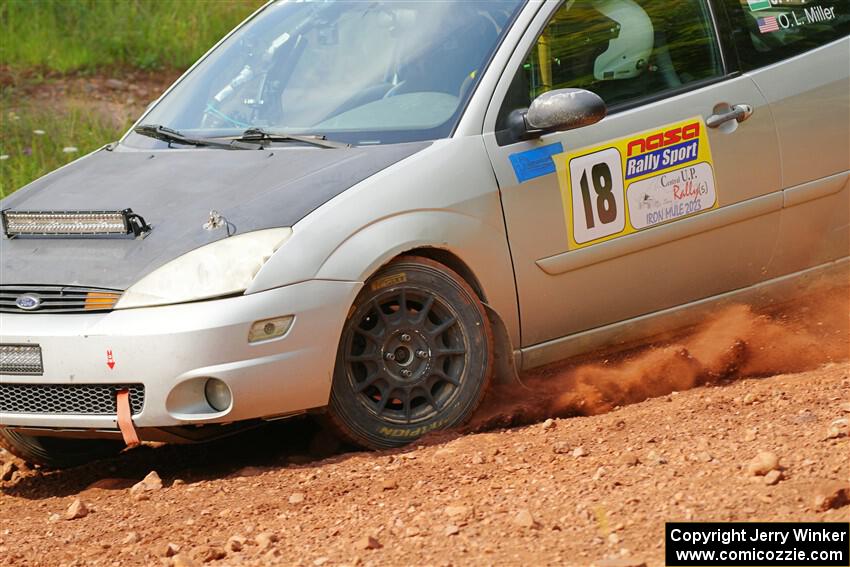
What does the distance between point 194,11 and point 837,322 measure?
811 cm

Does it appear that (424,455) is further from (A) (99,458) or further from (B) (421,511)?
(A) (99,458)

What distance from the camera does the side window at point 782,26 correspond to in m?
5.78

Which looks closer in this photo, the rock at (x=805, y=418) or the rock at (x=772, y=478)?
the rock at (x=772, y=478)

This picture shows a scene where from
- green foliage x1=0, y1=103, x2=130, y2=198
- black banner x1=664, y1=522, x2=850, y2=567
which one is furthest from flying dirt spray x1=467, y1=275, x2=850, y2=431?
green foliage x1=0, y1=103, x2=130, y2=198

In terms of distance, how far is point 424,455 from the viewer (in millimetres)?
4559

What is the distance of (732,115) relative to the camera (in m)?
5.50

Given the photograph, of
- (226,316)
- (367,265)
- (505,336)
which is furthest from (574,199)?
(226,316)

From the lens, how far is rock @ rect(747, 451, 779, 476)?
3.84 metres

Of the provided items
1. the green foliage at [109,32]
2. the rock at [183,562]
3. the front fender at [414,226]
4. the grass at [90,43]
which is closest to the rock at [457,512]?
the rock at [183,562]

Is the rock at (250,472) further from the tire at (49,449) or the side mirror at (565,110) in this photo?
the side mirror at (565,110)

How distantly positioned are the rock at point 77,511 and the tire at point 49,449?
87cm

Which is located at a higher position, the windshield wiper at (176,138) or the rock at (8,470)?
the windshield wiper at (176,138)

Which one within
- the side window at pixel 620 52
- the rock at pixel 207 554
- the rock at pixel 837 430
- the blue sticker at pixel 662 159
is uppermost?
the side window at pixel 620 52

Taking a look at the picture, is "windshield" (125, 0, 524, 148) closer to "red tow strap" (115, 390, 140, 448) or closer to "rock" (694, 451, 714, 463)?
"red tow strap" (115, 390, 140, 448)
